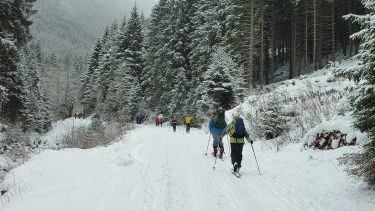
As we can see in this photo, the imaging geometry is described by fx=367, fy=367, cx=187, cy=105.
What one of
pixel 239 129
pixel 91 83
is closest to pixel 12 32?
pixel 239 129

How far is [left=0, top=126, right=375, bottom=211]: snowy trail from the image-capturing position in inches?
269

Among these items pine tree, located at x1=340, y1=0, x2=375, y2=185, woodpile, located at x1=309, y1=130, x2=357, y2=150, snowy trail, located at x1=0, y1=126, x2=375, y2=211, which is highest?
pine tree, located at x1=340, y1=0, x2=375, y2=185

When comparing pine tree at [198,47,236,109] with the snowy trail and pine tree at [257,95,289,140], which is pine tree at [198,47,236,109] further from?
the snowy trail

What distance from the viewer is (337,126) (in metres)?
10.4

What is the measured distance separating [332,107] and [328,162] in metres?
4.22

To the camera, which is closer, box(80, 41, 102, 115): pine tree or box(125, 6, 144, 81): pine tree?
box(125, 6, 144, 81): pine tree

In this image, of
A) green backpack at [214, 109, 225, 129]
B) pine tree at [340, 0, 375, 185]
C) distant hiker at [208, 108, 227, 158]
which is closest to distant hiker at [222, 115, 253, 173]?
distant hiker at [208, 108, 227, 158]

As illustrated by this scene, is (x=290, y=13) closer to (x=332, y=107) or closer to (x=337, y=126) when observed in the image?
(x=332, y=107)

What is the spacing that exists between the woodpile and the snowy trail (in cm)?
35

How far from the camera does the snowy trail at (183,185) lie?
6824mm

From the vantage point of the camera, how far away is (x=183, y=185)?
27.8ft

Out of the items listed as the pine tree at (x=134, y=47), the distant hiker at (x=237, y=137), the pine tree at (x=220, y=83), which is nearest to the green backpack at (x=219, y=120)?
the distant hiker at (x=237, y=137)

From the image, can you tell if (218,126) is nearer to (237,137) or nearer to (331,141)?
(237,137)

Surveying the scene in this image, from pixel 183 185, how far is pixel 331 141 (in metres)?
4.70
